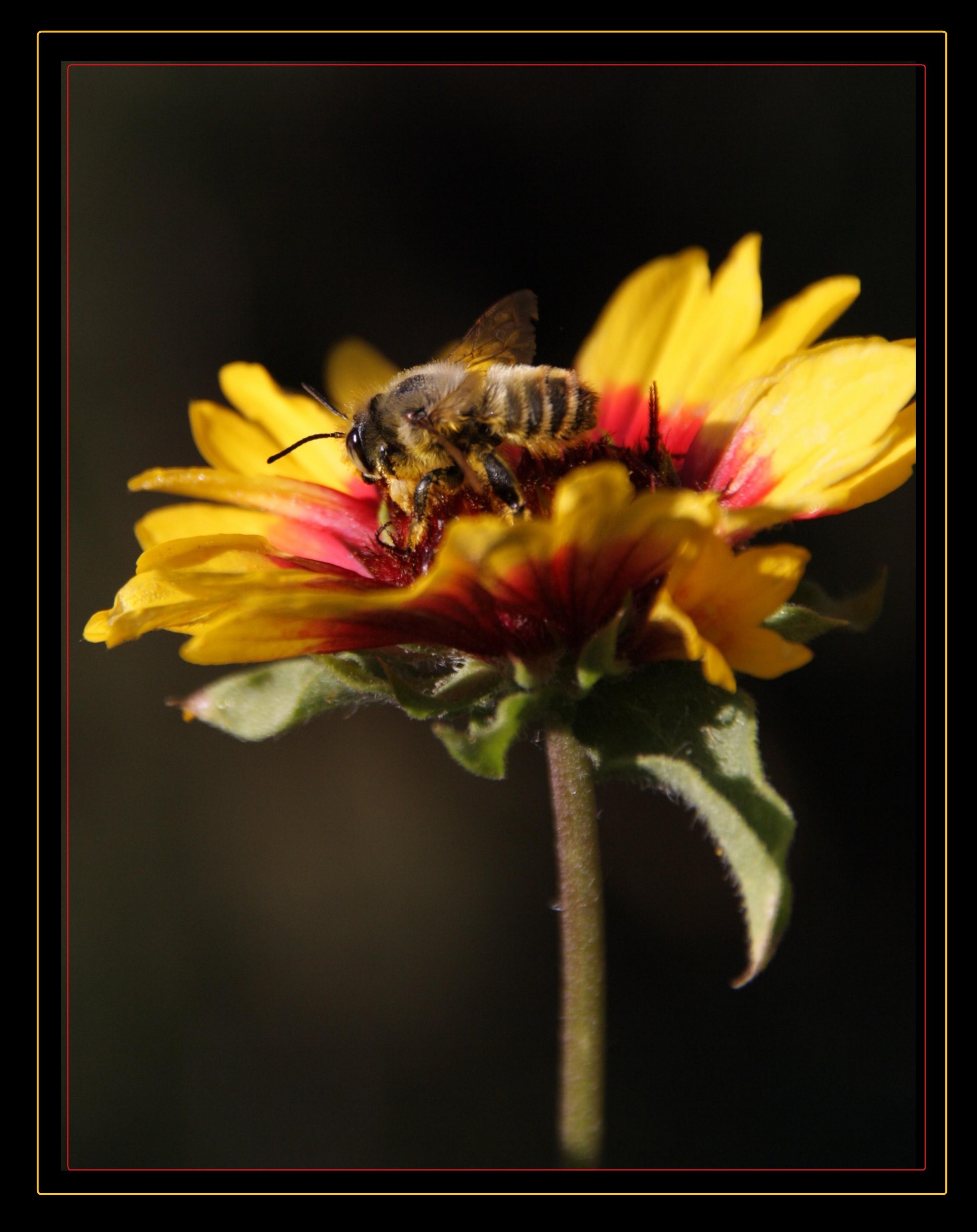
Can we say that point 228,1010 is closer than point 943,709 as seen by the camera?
No

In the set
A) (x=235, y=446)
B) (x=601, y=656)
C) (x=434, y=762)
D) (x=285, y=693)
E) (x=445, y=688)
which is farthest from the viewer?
(x=434, y=762)

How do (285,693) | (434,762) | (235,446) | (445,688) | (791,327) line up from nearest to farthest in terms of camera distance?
(445,688) < (285,693) < (791,327) < (235,446) < (434,762)

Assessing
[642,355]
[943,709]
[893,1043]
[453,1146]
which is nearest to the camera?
[943,709]

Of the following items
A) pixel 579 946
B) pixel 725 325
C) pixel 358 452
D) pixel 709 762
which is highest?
pixel 725 325

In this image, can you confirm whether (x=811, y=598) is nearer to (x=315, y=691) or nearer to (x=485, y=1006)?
(x=315, y=691)

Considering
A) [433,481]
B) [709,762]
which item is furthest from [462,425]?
[709,762]

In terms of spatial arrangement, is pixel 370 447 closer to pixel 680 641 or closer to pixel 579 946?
pixel 680 641

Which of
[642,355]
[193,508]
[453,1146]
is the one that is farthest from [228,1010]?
[642,355]

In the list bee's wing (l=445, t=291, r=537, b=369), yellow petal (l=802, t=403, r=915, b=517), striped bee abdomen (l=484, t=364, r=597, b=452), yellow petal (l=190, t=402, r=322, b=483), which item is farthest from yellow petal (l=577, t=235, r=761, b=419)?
yellow petal (l=190, t=402, r=322, b=483)

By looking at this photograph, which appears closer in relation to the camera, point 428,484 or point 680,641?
point 680,641
